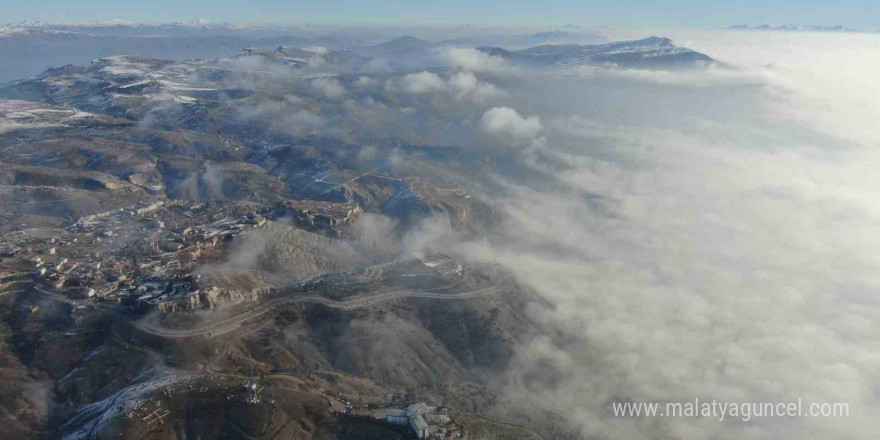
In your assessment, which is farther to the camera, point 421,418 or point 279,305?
point 279,305

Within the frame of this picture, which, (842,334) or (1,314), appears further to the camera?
(842,334)

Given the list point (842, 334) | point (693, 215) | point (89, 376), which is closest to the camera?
point (89, 376)

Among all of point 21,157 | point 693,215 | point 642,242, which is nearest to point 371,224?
point 642,242

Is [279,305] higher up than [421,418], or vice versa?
[279,305]

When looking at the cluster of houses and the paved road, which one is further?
the paved road

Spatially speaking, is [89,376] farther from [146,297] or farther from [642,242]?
[642,242]

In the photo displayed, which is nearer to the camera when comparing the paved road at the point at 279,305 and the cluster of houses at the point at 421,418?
the cluster of houses at the point at 421,418

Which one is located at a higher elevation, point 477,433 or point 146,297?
point 146,297

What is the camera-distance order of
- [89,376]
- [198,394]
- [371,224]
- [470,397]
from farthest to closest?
[371,224]
[470,397]
[89,376]
[198,394]
